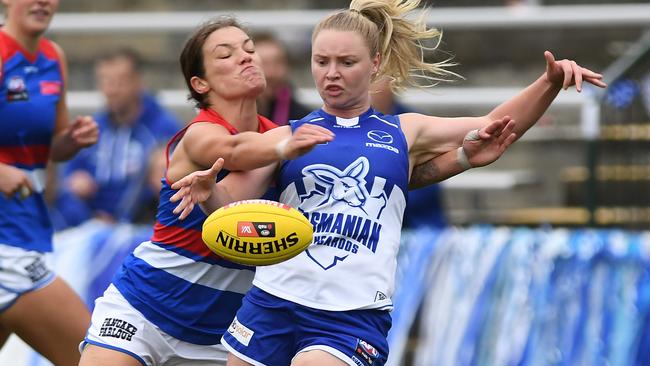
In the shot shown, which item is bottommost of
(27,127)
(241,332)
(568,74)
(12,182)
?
(241,332)

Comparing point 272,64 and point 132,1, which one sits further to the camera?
point 132,1

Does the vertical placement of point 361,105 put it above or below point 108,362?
above

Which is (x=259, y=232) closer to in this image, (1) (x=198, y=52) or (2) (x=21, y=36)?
(1) (x=198, y=52)

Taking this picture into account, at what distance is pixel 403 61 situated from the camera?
544 cm

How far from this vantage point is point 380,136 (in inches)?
200

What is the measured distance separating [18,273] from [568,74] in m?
2.76

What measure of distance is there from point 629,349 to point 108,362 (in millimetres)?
3042

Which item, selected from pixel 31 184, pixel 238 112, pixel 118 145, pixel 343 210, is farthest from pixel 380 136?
pixel 118 145

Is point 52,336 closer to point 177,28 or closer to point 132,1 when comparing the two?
point 177,28

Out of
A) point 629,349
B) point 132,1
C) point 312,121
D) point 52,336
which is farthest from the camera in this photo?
point 132,1

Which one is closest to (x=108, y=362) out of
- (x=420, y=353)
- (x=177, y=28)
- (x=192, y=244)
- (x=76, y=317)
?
(x=192, y=244)

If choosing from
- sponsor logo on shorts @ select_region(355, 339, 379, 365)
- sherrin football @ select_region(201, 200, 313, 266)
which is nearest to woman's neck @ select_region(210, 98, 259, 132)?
sherrin football @ select_region(201, 200, 313, 266)

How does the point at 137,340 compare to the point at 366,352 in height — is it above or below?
below

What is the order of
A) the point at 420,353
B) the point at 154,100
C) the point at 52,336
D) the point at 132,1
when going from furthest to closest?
the point at 132,1 < the point at 154,100 < the point at 420,353 < the point at 52,336
